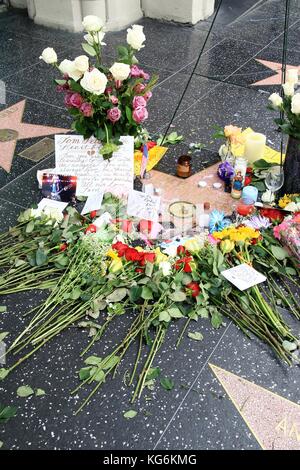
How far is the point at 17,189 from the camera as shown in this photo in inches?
112

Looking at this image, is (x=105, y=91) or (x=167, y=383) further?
(x=105, y=91)

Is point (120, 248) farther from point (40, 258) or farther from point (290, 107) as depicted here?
point (290, 107)

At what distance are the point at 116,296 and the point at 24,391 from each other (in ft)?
1.76

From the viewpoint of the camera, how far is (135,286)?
2.09m

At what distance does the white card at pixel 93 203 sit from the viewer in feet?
8.36

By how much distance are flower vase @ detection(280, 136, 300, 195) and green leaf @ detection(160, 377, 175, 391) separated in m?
1.27

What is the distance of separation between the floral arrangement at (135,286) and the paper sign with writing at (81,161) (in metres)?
0.28

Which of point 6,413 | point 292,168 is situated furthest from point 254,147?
point 6,413

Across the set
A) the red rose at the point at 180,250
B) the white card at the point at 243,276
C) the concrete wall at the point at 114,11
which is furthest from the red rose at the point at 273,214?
the concrete wall at the point at 114,11

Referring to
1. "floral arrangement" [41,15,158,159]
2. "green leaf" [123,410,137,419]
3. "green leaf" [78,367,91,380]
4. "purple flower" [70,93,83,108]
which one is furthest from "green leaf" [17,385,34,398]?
"purple flower" [70,93,83,108]

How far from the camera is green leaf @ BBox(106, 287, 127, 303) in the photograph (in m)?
2.09

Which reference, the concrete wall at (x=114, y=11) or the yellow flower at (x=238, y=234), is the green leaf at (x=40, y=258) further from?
the concrete wall at (x=114, y=11)

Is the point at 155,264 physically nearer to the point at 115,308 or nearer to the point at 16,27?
the point at 115,308

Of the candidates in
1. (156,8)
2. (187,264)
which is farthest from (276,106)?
(156,8)
